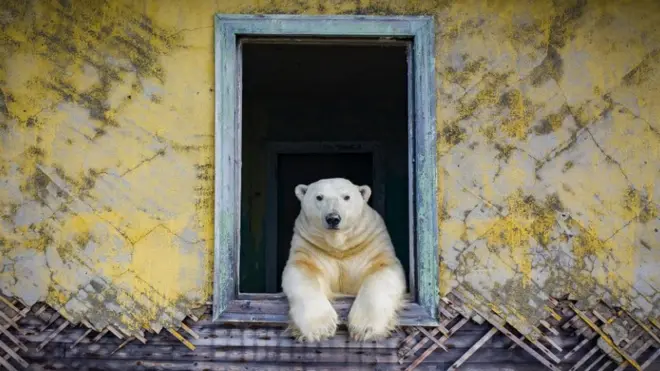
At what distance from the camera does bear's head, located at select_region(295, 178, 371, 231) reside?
3.64 metres

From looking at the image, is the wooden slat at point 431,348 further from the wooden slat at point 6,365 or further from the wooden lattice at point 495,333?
the wooden slat at point 6,365

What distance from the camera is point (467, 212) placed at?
3541mm

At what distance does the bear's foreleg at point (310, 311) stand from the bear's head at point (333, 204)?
1.10 feet

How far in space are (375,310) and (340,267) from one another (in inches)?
24.2

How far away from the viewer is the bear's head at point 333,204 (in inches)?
143

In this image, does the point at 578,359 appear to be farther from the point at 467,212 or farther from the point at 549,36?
the point at 549,36

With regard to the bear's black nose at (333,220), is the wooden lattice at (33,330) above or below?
below

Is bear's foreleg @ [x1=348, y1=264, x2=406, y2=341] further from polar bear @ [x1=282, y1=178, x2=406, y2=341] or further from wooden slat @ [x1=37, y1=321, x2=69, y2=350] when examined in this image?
wooden slat @ [x1=37, y1=321, x2=69, y2=350]

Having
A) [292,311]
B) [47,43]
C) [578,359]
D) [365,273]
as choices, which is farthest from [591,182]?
[47,43]

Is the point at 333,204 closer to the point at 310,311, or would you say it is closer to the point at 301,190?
the point at 301,190

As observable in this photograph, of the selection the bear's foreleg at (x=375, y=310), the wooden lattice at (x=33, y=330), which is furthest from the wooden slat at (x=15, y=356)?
the bear's foreleg at (x=375, y=310)

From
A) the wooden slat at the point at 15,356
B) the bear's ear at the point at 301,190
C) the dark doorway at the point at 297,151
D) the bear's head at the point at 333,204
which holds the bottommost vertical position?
the wooden slat at the point at 15,356

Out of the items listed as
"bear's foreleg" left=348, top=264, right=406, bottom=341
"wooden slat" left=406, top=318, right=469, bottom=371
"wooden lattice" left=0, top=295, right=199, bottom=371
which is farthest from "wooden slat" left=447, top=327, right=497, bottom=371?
Answer: "wooden lattice" left=0, top=295, right=199, bottom=371

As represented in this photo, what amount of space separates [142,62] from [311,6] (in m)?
0.85
